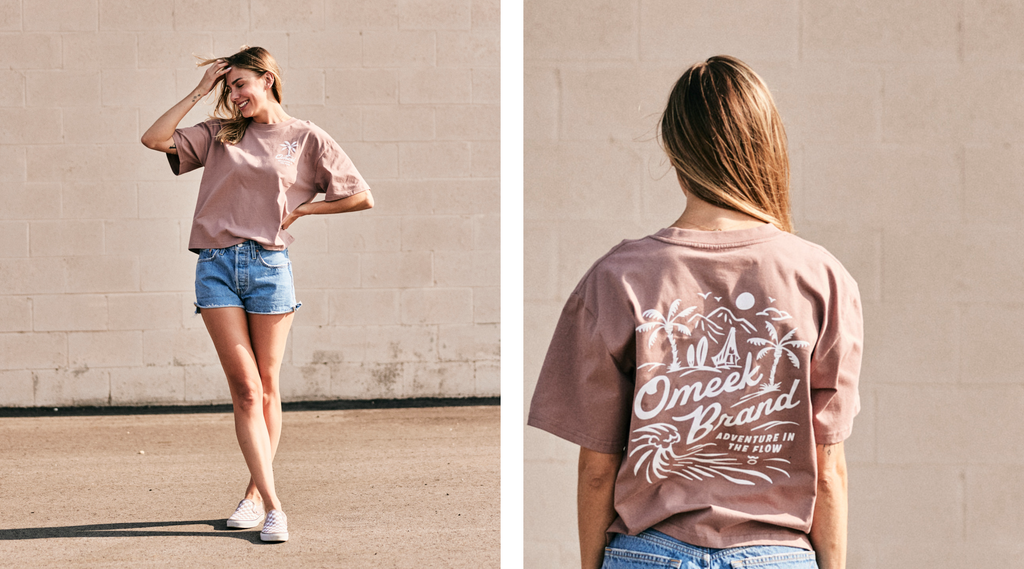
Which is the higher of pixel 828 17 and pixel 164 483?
pixel 828 17

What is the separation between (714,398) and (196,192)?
14.2 ft

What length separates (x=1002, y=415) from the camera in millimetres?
2594

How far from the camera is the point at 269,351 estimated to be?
3.04 meters

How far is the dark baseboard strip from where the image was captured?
5.00 meters

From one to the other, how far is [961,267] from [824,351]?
154 cm

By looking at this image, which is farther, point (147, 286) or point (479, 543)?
point (147, 286)

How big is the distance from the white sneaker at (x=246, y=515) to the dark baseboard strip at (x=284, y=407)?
192 cm

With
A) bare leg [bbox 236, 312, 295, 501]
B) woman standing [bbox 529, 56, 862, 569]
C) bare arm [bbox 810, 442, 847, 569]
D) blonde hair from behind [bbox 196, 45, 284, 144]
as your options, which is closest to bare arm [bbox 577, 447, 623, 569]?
woman standing [bbox 529, 56, 862, 569]

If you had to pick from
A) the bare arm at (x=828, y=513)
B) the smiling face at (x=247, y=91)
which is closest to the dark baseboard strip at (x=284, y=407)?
the smiling face at (x=247, y=91)

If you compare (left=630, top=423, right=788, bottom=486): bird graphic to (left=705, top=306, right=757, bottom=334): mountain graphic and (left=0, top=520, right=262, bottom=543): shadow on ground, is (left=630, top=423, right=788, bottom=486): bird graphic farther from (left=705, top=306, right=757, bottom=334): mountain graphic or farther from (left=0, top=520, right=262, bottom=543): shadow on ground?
(left=0, top=520, right=262, bottom=543): shadow on ground

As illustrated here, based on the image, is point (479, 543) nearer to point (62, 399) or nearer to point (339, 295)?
point (339, 295)

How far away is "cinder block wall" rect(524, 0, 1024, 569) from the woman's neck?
1209mm

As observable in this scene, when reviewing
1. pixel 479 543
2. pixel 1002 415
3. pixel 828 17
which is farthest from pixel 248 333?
pixel 1002 415

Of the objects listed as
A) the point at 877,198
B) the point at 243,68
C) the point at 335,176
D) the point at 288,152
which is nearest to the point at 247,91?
the point at 243,68
